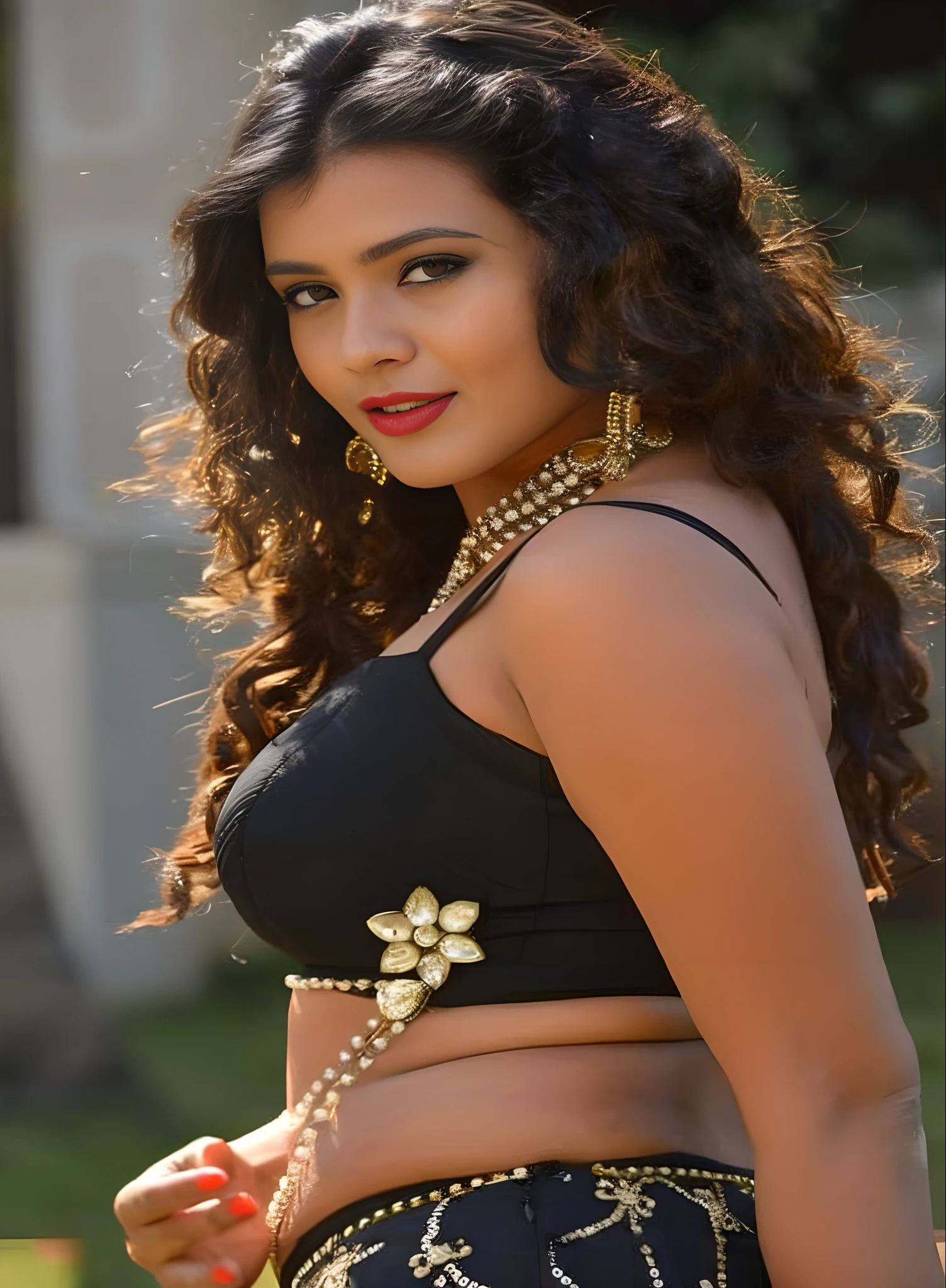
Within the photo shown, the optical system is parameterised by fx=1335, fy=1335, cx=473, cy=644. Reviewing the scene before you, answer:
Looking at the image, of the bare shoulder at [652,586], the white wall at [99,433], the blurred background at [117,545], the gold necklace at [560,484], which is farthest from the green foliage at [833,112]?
the bare shoulder at [652,586]

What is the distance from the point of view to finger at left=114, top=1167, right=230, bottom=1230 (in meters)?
1.56

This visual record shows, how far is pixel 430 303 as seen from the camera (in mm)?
1502

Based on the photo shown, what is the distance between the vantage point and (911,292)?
232 inches

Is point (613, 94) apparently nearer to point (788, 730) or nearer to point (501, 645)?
point (501, 645)

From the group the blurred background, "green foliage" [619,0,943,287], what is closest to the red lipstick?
the blurred background

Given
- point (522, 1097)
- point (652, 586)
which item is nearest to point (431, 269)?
point (652, 586)

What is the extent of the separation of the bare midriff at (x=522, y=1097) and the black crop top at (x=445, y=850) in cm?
3

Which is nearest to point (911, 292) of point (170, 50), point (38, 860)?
point (170, 50)

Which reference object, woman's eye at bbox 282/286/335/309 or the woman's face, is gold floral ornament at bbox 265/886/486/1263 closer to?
the woman's face

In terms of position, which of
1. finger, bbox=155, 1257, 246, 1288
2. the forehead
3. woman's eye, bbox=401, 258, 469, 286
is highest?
the forehead

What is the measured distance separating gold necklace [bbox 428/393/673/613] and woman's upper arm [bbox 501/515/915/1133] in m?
0.27

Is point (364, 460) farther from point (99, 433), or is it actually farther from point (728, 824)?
point (99, 433)

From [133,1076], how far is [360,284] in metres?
4.14

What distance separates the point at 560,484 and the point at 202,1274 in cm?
102
